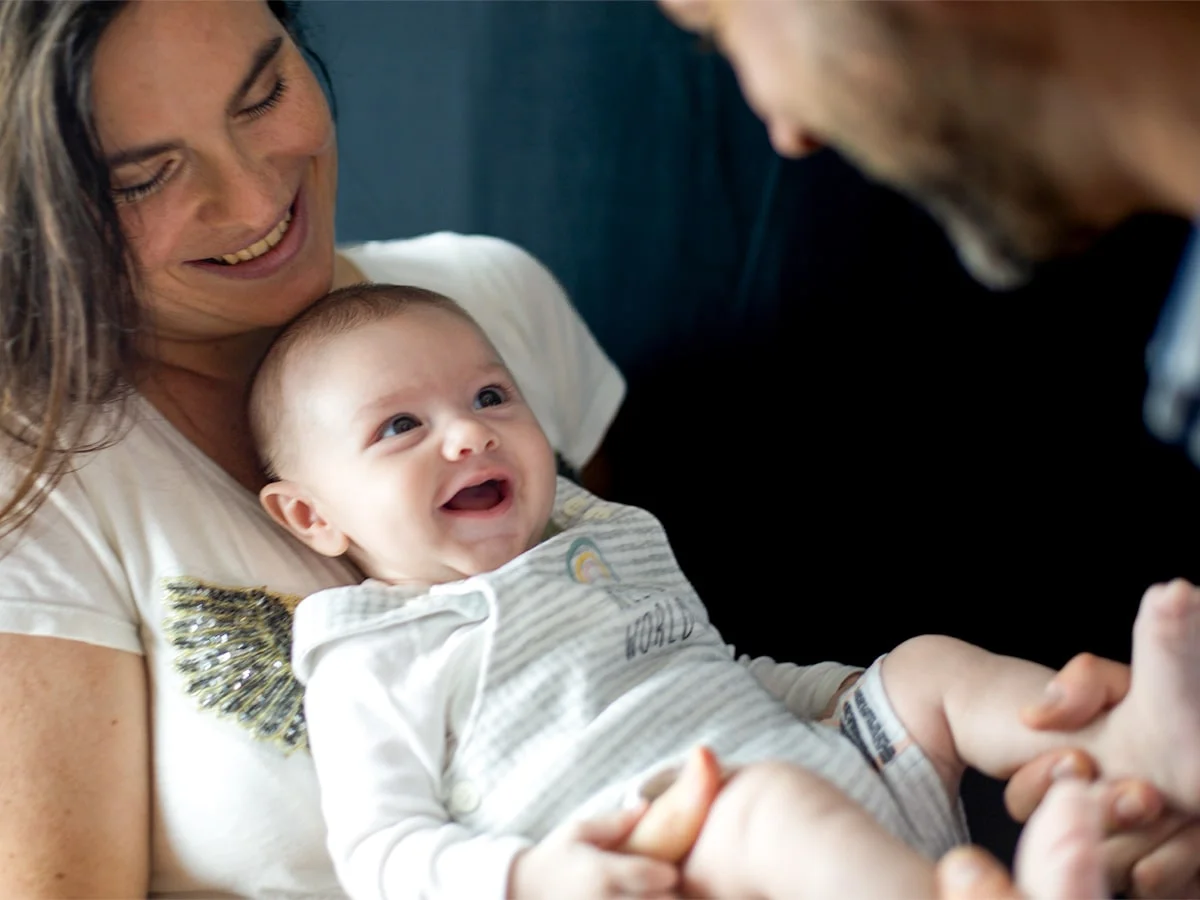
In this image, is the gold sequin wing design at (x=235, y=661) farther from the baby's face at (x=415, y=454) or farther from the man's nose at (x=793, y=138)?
the man's nose at (x=793, y=138)

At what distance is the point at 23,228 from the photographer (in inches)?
41.8

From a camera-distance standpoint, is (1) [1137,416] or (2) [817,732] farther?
(1) [1137,416]

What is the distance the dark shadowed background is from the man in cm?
63

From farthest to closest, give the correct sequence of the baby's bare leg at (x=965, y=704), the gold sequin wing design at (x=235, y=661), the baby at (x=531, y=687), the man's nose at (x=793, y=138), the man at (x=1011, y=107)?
1. the gold sequin wing design at (x=235, y=661)
2. the baby's bare leg at (x=965, y=704)
3. the baby at (x=531, y=687)
4. the man's nose at (x=793, y=138)
5. the man at (x=1011, y=107)

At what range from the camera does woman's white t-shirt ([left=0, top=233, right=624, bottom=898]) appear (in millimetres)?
1075

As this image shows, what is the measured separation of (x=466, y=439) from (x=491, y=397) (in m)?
0.12

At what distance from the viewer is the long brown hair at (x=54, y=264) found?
1016 mm

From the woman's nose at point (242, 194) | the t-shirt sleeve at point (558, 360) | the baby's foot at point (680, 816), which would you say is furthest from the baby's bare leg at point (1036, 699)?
the woman's nose at point (242, 194)

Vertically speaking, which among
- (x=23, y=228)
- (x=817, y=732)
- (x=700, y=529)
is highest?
(x=23, y=228)

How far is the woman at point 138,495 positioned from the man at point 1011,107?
548mm

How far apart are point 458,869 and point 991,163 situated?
1.96 feet

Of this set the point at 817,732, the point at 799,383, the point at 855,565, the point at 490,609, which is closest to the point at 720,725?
the point at 817,732

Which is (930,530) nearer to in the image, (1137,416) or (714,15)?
(1137,416)

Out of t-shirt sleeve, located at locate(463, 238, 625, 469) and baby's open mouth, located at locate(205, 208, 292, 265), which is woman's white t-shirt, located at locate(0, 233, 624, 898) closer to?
baby's open mouth, located at locate(205, 208, 292, 265)
